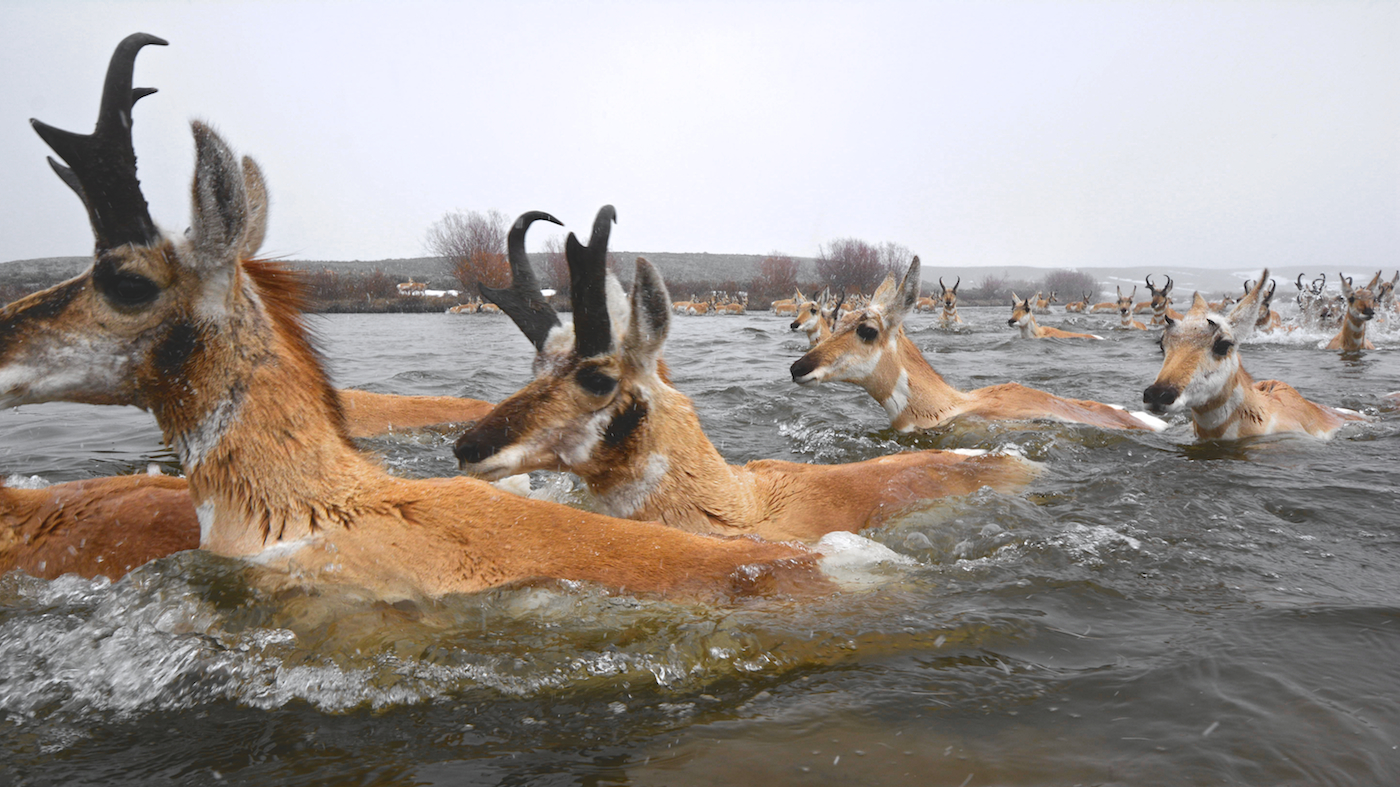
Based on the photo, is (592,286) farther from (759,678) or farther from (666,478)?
Result: (759,678)

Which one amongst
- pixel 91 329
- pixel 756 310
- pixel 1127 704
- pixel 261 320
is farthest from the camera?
pixel 756 310

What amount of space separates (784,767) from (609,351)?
2502mm

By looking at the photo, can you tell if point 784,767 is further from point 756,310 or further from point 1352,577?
point 756,310

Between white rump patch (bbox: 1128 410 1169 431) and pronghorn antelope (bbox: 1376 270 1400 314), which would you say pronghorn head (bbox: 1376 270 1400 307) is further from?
white rump patch (bbox: 1128 410 1169 431)

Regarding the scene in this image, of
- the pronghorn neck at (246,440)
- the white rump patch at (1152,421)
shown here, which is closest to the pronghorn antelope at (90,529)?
the pronghorn neck at (246,440)

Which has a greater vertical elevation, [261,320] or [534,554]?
[261,320]

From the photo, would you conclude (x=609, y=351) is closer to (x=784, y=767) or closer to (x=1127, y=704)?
(x=784, y=767)

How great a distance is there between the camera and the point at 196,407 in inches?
108

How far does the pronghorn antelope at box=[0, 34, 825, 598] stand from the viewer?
2.67m

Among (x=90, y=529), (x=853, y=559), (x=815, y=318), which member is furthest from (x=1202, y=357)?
(x=815, y=318)

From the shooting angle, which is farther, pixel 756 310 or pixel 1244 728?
pixel 756 310

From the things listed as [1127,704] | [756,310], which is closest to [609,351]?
[1127,704]

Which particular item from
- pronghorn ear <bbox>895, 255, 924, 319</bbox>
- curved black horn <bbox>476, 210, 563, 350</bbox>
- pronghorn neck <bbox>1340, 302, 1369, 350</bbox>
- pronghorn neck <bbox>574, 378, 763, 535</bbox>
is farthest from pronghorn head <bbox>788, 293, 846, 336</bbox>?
pronghorn neck <bbox>574, 378, 763, 535</bbox>

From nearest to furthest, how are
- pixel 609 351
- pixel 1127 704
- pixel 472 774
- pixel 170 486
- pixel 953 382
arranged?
pixel 472 774
pixel 1127 704
pixel 170 486
pixel 609 351
pixel 953 382
